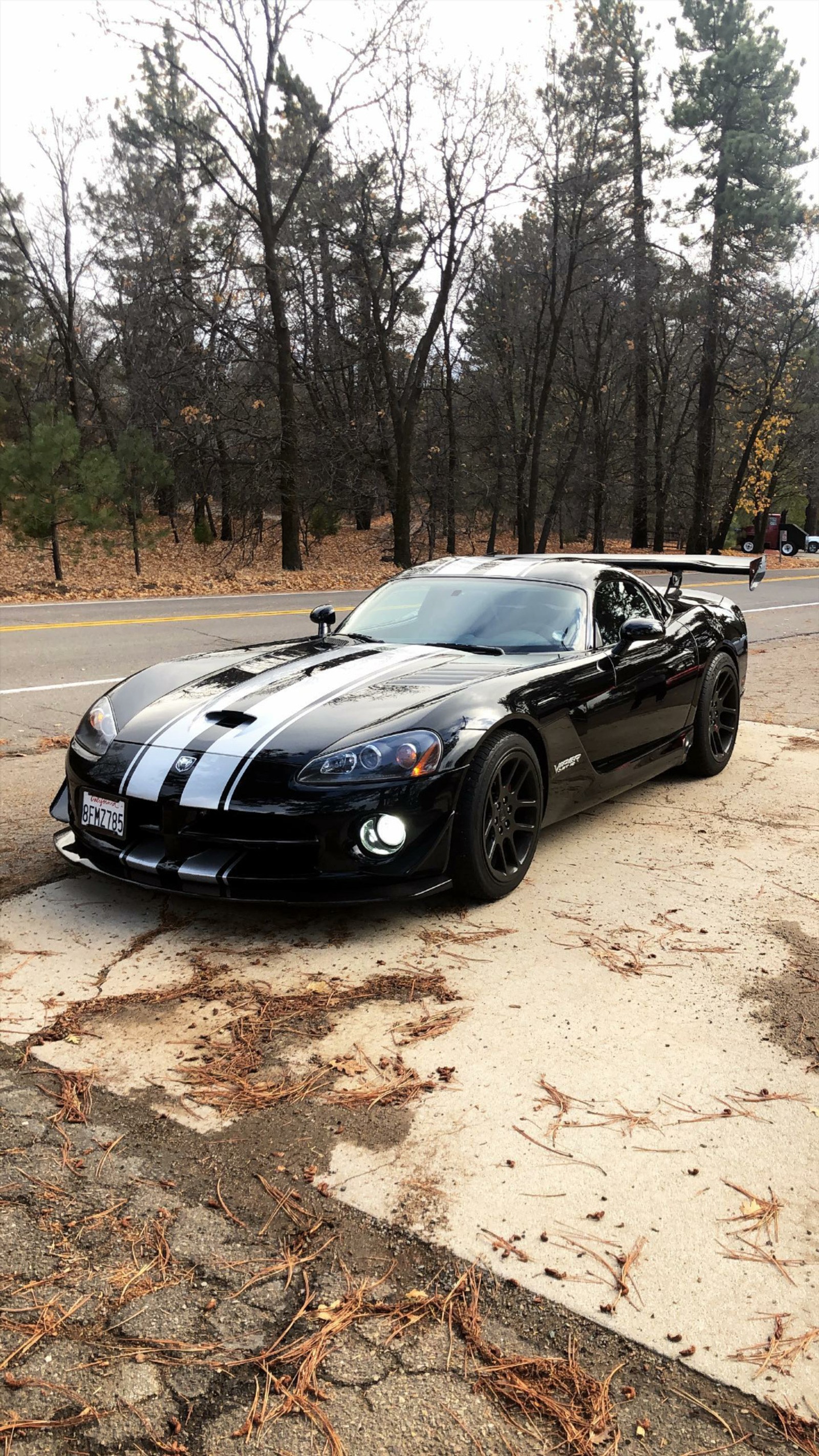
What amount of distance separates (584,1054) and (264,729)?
5.29 ft

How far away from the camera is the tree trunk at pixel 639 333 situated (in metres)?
29.8

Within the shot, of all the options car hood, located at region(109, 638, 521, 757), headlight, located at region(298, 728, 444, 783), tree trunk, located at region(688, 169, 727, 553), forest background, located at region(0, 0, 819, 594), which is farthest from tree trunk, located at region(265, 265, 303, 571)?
headlight, located at region(298, 728, 444, 783)

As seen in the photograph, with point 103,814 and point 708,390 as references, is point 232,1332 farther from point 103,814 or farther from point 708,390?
point 708,390

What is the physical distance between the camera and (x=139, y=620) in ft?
45.7

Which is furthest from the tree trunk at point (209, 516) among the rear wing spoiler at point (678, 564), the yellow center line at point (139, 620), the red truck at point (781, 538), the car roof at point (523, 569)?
the car roof at point (523, 569)

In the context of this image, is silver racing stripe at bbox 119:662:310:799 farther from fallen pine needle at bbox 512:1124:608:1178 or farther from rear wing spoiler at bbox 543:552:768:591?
rear wing spoiler at bbox 543:552:768:591

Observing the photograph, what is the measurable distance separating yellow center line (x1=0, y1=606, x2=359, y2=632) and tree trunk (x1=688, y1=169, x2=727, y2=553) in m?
21.4

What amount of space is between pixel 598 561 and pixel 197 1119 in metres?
3.87

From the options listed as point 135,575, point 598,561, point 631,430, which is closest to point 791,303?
point 631,430

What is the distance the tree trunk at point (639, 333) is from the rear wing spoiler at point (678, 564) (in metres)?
26.5

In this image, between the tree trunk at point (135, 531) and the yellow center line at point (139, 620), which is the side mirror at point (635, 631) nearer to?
the yellow center line at point (139, 620)

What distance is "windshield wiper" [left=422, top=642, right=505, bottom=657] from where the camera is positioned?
4.62 meters

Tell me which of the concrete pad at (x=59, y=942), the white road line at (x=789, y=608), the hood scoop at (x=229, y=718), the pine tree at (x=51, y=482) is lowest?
the white road line at (x=789, y=608)

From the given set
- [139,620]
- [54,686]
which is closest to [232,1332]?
[54,686]
